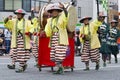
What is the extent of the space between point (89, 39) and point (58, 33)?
199 cm

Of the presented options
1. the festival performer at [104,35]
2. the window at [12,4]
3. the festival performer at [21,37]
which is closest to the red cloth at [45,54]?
the festival performer at [21,37]

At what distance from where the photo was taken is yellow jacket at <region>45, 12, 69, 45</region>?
461 inches

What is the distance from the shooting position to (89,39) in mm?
13617

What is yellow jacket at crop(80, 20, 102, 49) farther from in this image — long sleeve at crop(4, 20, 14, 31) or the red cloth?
long sleeve at crop(4, 20, 14, 31)

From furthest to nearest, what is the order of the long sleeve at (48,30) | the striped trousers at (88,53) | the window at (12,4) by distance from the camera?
the window at (12,4) < the striped trousers at (88,53) < the long sleeve at (48,30)

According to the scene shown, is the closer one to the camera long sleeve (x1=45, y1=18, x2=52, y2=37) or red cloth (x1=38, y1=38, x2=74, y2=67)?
long sleeve (x1=45, y1=18, x2=52, y2=37)

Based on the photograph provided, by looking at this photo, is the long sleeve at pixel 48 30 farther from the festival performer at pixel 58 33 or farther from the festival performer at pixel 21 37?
the festival performer at pixel 21 37

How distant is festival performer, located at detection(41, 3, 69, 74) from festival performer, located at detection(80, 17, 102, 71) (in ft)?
5.67

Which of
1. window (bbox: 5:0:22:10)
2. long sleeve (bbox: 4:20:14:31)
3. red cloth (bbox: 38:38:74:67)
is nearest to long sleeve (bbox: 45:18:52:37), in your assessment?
red cloth (bbox: 38:38:74:67)

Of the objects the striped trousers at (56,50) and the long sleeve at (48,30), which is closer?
the striped trousers at (56,50)

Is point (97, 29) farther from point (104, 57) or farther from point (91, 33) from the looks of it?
point (104, 57)

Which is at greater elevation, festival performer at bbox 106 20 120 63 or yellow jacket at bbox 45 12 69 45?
yellow jacket at bbox 45 12 69 45

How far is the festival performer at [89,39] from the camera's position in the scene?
13.6 m

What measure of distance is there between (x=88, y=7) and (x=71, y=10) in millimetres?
49127
